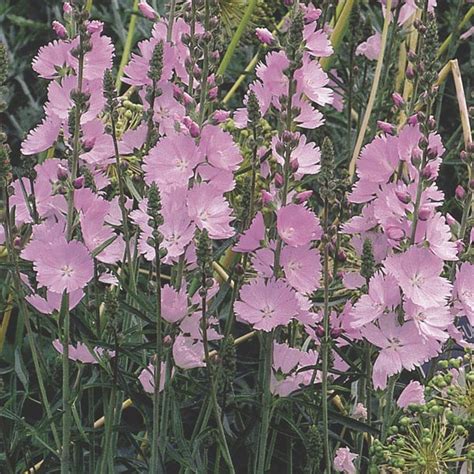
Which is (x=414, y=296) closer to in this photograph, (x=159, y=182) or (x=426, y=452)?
(x=426, y=452)

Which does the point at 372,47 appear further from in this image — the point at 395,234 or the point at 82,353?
the point at 82,353

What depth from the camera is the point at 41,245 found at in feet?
4.65

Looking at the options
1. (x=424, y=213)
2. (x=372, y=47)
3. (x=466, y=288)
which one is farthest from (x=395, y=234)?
(x=372, y=47)

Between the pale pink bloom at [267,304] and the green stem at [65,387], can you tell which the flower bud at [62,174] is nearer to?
the green stem at [65,387]

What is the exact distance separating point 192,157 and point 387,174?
0.28 m

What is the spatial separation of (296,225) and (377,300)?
15 centimetres

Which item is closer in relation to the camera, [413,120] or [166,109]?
[413,120]

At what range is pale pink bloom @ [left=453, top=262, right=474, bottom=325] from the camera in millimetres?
1455

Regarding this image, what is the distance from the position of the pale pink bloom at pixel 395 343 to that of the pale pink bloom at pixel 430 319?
0.03 ft

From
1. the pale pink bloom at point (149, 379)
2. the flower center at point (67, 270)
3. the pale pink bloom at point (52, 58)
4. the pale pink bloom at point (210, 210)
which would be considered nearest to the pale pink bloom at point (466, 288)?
the pale pink bloom at point (210, 210)

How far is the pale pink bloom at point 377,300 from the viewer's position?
1.39m

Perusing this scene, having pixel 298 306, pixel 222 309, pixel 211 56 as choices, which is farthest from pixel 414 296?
pixel 222 309

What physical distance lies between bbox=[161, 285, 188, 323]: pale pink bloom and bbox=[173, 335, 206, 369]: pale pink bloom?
0.19 ft

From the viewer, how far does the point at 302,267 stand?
4.74ft
